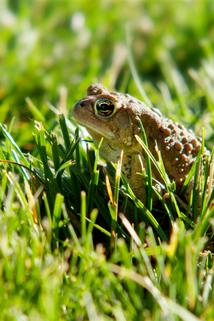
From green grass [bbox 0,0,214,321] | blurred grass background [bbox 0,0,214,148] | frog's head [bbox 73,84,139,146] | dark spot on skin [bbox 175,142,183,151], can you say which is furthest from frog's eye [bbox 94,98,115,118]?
blurred grass background [bbox 0,0,214,148]

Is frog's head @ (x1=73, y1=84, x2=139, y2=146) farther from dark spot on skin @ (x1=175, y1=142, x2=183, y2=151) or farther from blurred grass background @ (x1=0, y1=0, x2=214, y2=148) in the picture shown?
blurred grass background @ (x1=0, y1=0, x2=214, y2=148)

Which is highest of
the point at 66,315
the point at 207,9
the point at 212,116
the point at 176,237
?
the point at 207,9

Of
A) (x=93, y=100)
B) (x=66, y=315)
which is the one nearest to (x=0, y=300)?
(x=66, y=315)

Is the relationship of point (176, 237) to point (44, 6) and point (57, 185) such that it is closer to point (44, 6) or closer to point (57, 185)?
point (57, 185)

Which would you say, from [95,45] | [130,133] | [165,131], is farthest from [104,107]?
[95,45]

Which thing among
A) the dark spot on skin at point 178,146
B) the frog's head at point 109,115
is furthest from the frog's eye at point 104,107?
the dark spot on skin at point 178,146

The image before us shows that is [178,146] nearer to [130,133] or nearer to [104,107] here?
[130,133]

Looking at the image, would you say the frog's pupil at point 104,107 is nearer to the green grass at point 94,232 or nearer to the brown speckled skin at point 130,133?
the brown speckled skin at point 130,133
